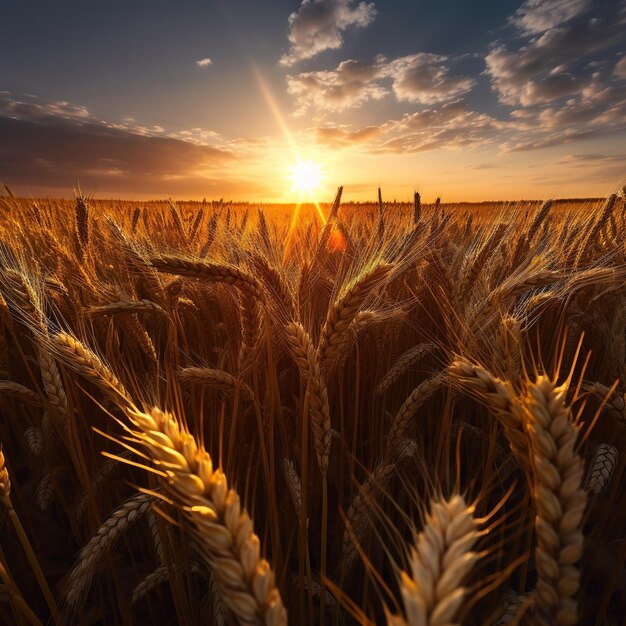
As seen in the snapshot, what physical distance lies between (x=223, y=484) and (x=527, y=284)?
1.49 m

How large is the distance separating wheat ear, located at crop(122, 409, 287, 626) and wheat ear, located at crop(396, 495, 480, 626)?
0.17 m

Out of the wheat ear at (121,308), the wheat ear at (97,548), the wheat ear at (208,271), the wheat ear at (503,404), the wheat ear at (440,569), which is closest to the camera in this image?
the wheat ear at (440,569)

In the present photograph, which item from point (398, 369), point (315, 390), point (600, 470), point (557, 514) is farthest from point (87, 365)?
point (600, 470)

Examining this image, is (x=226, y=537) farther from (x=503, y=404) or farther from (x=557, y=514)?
(x=503, y=404)

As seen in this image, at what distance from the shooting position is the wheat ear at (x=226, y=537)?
490 millimetres

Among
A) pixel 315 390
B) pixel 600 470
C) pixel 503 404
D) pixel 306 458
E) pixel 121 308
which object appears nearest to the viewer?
pixel 503 404

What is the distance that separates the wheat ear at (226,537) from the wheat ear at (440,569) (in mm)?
166

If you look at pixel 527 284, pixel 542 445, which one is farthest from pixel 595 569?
pixel 542 445

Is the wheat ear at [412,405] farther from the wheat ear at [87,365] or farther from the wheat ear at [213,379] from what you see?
the wheat ear at [87,365]

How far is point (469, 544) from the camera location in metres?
0.48

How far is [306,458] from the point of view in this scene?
3.95 feet

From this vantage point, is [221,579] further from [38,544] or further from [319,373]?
[38,544]

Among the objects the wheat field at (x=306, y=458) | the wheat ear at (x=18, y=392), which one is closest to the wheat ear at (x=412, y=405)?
the wheat field at (x=306, y=458)

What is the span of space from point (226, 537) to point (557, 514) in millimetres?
478
